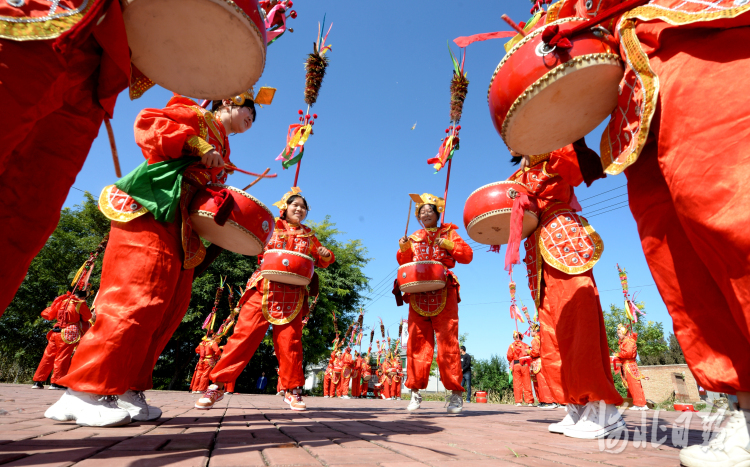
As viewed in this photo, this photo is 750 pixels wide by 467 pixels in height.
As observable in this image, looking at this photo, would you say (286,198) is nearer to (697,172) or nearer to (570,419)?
(570,419)

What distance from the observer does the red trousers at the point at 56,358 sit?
1011 cm

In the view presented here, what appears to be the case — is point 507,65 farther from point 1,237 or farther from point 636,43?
point 1,237

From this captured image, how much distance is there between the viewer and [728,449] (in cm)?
146

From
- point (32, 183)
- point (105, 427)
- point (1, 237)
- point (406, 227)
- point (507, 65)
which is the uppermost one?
point (406, 227)

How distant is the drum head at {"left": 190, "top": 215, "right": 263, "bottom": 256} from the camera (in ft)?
9.44

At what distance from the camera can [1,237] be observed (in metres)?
1.54

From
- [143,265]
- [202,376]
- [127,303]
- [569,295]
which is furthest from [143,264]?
[202,376]

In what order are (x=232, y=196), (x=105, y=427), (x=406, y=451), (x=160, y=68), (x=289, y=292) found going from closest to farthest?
(x=406, y=451)
(x=160, y=68)
(x=105, y=427)
(x=232, y=196)
(x=289, y=292)

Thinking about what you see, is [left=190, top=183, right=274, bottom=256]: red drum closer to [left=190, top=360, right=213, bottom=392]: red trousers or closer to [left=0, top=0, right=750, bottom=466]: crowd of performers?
[left=0, top=0, right=750, bottom=466]: crowd of performers

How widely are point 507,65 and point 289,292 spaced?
3.69m

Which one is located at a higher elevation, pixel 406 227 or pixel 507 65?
pixel 406 227

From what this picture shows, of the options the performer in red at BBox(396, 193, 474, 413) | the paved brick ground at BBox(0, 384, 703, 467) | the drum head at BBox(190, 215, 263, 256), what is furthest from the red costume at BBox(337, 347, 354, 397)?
the paved brick ground at BBox(0, 384, 703, 467)

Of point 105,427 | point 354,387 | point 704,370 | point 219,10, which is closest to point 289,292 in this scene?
point 105,427

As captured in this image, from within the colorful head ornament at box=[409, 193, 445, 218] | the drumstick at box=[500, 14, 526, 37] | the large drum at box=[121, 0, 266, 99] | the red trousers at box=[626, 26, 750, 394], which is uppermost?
the colorful head ornament at box=[409, 193, 445, 218]
